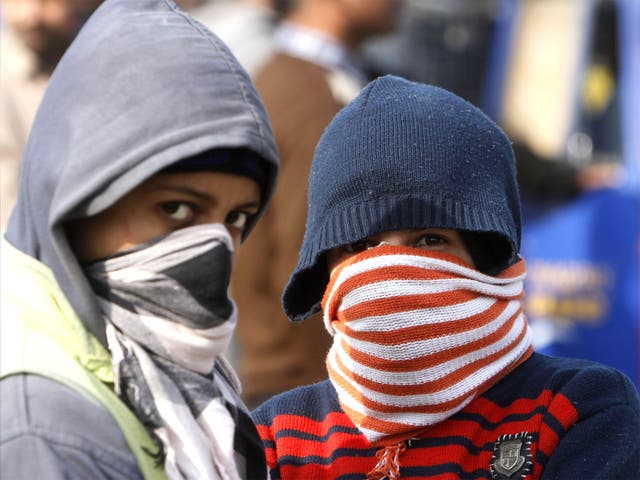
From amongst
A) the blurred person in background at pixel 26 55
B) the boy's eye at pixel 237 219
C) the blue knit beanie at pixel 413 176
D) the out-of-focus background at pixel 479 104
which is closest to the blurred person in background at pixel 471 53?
the out-of-focus background at pixel 479 104

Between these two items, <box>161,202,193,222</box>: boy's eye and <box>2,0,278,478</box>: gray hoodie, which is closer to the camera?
<box>2,0,278,478</box>: gray hoodie

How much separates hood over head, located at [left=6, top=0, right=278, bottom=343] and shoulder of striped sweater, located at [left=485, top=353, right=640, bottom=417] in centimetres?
66

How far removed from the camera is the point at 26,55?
15.4ft

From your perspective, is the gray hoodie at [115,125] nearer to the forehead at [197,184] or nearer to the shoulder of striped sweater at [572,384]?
the forehead at [197,184]

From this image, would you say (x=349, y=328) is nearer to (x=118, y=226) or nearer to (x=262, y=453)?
(x=262, y=453)

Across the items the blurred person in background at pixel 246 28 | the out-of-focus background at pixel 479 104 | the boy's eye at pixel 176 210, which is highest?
the boy's eye at pixel 176 210

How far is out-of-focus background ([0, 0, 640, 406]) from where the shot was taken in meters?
4.43

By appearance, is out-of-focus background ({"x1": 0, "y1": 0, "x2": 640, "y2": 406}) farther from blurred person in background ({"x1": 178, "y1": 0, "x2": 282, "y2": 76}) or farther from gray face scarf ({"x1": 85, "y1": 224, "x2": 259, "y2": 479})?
gray face scarf ({"x1": 85, "y1": 224, "x2": 259, "y2": 479})

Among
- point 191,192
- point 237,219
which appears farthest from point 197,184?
point 237,219

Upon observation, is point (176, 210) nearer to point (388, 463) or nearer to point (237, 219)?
point (237, 219)

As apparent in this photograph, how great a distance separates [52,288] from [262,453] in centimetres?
53

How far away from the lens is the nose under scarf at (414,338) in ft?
7.79

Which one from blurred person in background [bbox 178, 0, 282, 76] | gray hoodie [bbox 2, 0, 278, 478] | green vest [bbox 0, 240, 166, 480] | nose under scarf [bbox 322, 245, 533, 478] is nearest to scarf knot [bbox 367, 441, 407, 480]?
nose under scarf [bbox 322, 245, 533, 478]

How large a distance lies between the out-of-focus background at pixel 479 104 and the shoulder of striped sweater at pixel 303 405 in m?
1.76
